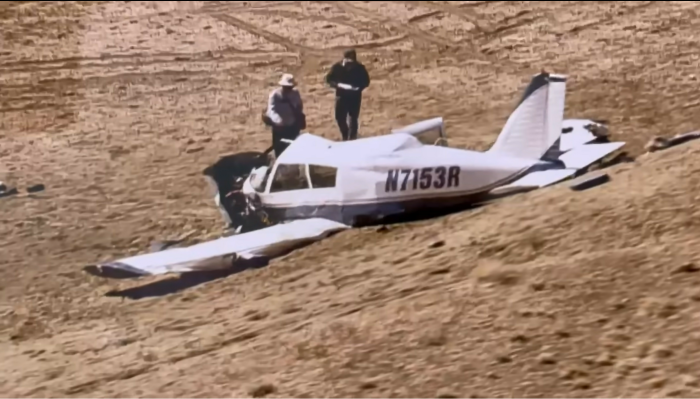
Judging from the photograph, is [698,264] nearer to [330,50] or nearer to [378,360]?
[378,360]

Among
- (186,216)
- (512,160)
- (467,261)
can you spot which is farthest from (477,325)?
(186,216)

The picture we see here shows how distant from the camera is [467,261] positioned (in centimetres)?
212

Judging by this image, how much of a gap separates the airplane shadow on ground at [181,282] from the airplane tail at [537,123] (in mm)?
645

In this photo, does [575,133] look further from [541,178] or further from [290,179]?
[290,179]

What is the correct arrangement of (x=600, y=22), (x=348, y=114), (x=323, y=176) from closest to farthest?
(x=323, y=176)
(x=348, y=114)
(x=600, y=22)

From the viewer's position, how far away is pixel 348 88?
2.36m

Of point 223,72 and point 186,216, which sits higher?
point 223,72

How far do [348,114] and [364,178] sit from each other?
0.70 feet

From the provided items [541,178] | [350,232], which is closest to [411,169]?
[350,232]

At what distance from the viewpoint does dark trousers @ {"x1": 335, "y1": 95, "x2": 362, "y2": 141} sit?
2.29m

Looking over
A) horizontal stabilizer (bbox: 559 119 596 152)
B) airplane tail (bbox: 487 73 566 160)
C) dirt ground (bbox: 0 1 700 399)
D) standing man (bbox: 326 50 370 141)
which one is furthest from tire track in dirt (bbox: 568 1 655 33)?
standing man (bbox: 326 50 370 141)

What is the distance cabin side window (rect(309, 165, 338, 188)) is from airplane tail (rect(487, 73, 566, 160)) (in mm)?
384

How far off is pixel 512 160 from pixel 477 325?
43cm

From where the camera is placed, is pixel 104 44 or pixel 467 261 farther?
pixel 104 44
